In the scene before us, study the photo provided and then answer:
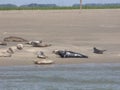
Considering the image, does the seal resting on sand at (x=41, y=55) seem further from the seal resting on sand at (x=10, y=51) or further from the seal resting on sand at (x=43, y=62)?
the seal resting on sand at (x=10, y=51)

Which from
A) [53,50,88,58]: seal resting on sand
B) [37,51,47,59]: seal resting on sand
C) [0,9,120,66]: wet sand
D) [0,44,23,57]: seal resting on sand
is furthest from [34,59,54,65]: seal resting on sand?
[0,44,23,57]: seal resting on sand

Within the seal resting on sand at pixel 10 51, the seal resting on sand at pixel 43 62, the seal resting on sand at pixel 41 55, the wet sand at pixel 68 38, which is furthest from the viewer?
the seal resting on sand at pixel 10 51

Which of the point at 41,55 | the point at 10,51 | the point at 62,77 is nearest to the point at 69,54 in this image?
the point at 41,55

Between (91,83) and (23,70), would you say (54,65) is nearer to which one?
(23,70)

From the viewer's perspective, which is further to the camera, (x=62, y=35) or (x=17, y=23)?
(x=17, y=23)

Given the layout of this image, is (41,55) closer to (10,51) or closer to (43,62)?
(43,62)

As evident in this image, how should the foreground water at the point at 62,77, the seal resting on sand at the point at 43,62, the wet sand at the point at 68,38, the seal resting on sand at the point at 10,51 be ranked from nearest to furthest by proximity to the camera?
the foreground water at the point at 62,77 < the seal resting on sand at the point at 43,62 < the wet sand at the point at 68,38 < the seal resting on sand at the point at 10,51

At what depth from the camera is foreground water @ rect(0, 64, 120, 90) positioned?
39.5 ft

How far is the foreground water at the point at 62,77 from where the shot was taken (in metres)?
12.0

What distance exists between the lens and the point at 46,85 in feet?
39.9

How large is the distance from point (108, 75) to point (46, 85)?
1.78 meters

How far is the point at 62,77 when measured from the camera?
13062mm

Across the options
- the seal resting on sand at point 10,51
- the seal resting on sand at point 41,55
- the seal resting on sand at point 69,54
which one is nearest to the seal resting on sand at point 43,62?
the seal resting on sand at point 41,55

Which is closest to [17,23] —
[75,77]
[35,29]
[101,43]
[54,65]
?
[35,29]
